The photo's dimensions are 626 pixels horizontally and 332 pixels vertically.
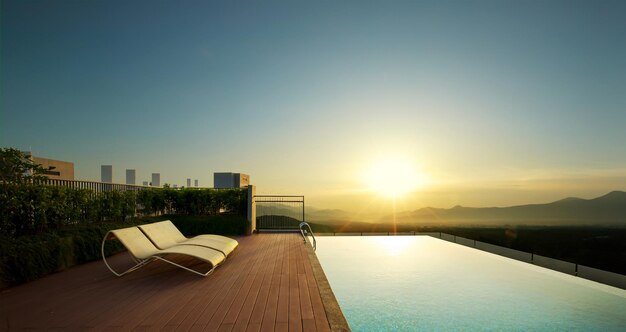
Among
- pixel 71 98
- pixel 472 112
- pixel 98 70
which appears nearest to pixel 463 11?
pixel 472 112

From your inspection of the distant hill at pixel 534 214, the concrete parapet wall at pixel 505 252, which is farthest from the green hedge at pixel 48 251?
the distant hill at pixel 534 214

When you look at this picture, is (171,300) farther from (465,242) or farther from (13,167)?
(465,242)

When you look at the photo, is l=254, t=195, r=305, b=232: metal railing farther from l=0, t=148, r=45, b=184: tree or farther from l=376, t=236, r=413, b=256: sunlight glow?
l=0, t=148, r=45, b=184: tree

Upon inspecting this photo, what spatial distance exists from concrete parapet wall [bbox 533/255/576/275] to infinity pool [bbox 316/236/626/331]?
371mm

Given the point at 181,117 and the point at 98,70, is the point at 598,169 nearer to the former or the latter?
the point at 181,117

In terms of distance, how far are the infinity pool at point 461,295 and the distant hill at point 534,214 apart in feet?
16.7

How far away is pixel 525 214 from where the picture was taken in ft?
50.8

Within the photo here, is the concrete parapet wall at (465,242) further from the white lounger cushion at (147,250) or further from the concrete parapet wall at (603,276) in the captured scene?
the white lounger cushion at (147,250)

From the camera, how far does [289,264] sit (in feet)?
20.0

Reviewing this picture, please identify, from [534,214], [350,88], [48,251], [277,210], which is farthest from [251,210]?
[534,214]

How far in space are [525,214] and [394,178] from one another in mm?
6904

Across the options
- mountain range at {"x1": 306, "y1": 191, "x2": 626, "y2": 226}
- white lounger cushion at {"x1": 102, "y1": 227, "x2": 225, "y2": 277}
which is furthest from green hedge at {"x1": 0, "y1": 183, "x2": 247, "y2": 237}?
mountain range at {"x1": 306, "y1": 191, "x2": 626, "y2": 226}

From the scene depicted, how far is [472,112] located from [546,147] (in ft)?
9.40

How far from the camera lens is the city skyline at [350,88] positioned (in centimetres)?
1043
